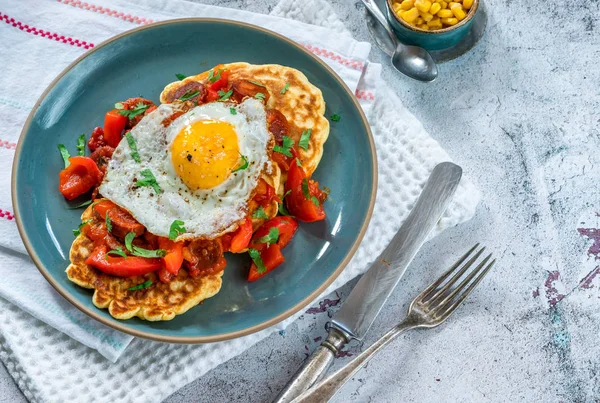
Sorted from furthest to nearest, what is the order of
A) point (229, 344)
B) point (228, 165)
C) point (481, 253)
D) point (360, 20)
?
point (360, 20) → point (481, 253) → point (229, 344) → point (228, 165)

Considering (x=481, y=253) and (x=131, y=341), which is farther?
(x=481, y=253)

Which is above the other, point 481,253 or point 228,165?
point 228,165

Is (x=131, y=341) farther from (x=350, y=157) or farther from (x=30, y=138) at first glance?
(x=350, y=157)

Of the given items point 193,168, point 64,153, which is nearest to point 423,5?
point 193,168

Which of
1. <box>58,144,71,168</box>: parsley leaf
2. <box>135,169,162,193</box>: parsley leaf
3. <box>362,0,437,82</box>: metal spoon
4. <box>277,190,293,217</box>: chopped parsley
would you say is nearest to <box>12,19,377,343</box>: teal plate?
<box>58,144,71,168</box>: parsley leaf

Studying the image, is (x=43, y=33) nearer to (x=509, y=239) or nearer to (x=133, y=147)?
(x=133, y=147)

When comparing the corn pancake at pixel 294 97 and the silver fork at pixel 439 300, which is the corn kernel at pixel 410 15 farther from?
the silver fork at pixel 439 300

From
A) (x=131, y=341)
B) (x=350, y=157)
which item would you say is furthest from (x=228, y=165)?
(x=131, y=341)
